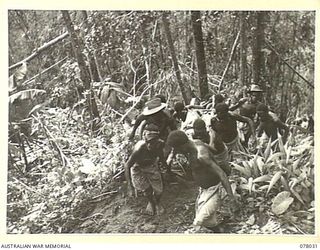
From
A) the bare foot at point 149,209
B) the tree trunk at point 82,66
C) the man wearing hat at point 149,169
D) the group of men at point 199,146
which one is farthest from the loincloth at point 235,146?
the tree trunk at point 82,66

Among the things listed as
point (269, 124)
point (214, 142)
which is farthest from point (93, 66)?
point (269, 124)

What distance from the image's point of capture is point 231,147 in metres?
2.10

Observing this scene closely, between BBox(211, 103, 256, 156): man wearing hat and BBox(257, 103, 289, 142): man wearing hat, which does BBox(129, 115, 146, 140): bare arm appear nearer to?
BBox(211, 103, 256, 156): man wearing hat

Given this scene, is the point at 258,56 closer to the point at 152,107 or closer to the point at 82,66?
the point at 152,107

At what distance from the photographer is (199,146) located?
2.08m

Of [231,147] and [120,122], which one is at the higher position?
[120,122]

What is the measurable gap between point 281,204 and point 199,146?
0.39 m

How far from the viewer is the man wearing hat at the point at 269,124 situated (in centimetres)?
212

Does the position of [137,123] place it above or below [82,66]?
below

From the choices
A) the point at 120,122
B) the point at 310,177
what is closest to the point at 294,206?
the point at 310,177

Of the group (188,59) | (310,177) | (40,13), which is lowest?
(310,177)
